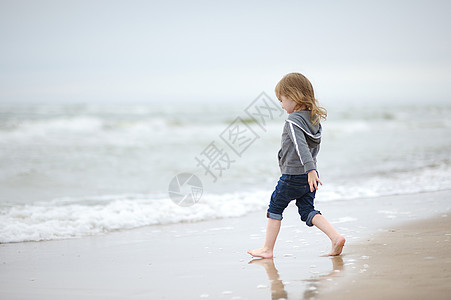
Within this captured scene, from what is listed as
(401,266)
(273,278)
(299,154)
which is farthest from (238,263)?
(401,266)

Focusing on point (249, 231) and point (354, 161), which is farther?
point (354, 161)

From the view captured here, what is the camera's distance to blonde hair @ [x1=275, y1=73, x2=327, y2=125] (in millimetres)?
3520

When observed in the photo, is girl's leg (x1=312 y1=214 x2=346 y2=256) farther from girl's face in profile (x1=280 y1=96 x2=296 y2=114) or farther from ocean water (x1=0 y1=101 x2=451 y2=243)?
ocean water (x1=0 y1=101 x2=451 y2=243)

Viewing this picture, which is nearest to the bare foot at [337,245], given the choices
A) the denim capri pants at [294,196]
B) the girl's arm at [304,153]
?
the denim capri pants at [294,196]

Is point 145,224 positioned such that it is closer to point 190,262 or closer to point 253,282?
point 190,262

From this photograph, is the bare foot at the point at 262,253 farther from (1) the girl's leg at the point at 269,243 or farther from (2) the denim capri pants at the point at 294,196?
(2) the denim capri pants at the point at 294,196

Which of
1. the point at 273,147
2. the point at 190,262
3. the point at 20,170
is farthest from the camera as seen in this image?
the point at 273,147

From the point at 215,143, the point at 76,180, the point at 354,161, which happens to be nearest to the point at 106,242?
the point at 76,180

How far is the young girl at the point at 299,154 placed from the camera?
3.44m

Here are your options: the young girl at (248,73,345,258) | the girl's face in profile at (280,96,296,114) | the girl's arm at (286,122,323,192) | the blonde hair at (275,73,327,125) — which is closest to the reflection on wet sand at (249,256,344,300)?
the young girl at (248,73,345,258)

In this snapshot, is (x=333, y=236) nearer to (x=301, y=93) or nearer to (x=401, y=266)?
(x=401, y=266)

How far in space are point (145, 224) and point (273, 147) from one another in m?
9.43

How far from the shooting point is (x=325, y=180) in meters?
8.20

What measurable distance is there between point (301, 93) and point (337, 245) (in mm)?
1134
